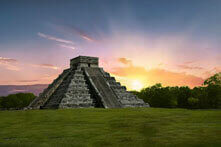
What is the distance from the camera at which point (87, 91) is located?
143 feet

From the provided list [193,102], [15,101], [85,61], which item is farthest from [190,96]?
[15,101]

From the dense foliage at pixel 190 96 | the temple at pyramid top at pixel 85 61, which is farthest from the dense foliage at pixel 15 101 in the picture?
the dense foliage at pixel 190 96

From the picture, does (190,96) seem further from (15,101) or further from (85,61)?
(15,101)

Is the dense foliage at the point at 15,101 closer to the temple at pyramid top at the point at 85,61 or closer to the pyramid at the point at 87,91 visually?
the pyramid at the point at 87,91

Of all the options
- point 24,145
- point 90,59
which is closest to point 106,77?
point 90,59

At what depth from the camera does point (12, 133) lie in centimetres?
1666

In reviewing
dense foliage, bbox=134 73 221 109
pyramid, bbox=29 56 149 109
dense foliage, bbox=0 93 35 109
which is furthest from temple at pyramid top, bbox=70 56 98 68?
dense foliage, bbox=0 93 35 109

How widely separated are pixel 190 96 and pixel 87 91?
3663cm

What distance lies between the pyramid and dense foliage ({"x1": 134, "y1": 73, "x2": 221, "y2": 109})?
76.4 ft

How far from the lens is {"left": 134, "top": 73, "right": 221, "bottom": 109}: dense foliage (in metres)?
61.9

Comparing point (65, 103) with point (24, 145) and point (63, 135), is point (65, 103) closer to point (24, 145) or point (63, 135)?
point (63, 135)

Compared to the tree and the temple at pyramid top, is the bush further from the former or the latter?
the temple at pyramid top

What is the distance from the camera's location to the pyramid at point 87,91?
4028 cm

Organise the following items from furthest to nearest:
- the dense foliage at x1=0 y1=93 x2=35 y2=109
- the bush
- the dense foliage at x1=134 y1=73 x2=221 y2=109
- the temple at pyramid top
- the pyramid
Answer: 1. the dense foliage at x1=0 y1=93 x2=35 y2=109
2. the bush
3. the dense foliage at x1=134 y1=73 x2=221 y2=109
4. the temple at pyramid top
5. the pyramid
